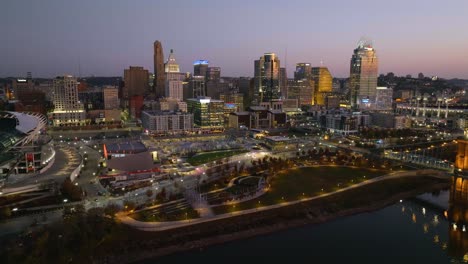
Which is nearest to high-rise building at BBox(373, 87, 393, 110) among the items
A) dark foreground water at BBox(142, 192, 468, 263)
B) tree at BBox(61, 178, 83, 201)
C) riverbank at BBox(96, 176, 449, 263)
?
riverbank at BBox(96, 176, 449, 263)

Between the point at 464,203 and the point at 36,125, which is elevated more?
the point at 36,125

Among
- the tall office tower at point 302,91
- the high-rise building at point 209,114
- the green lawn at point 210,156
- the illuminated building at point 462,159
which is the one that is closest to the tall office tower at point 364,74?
the tall office tower at point 302,91

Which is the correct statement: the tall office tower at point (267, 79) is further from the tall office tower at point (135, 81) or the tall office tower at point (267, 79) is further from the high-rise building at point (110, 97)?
the tall office tower at point (135, 81)

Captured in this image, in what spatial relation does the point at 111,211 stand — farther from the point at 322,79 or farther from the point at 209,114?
the point at 322,79

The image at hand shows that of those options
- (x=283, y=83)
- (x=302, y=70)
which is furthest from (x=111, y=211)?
(x=302, y=70)

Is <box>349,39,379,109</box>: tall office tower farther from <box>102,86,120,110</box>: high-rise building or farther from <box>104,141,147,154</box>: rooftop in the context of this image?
<box>104,141,147,154</box>: rooftop

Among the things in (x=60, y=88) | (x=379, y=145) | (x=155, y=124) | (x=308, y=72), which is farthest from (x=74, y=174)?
(x=308, y=72)

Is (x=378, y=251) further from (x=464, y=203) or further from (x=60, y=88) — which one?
(x=60, y=88)
